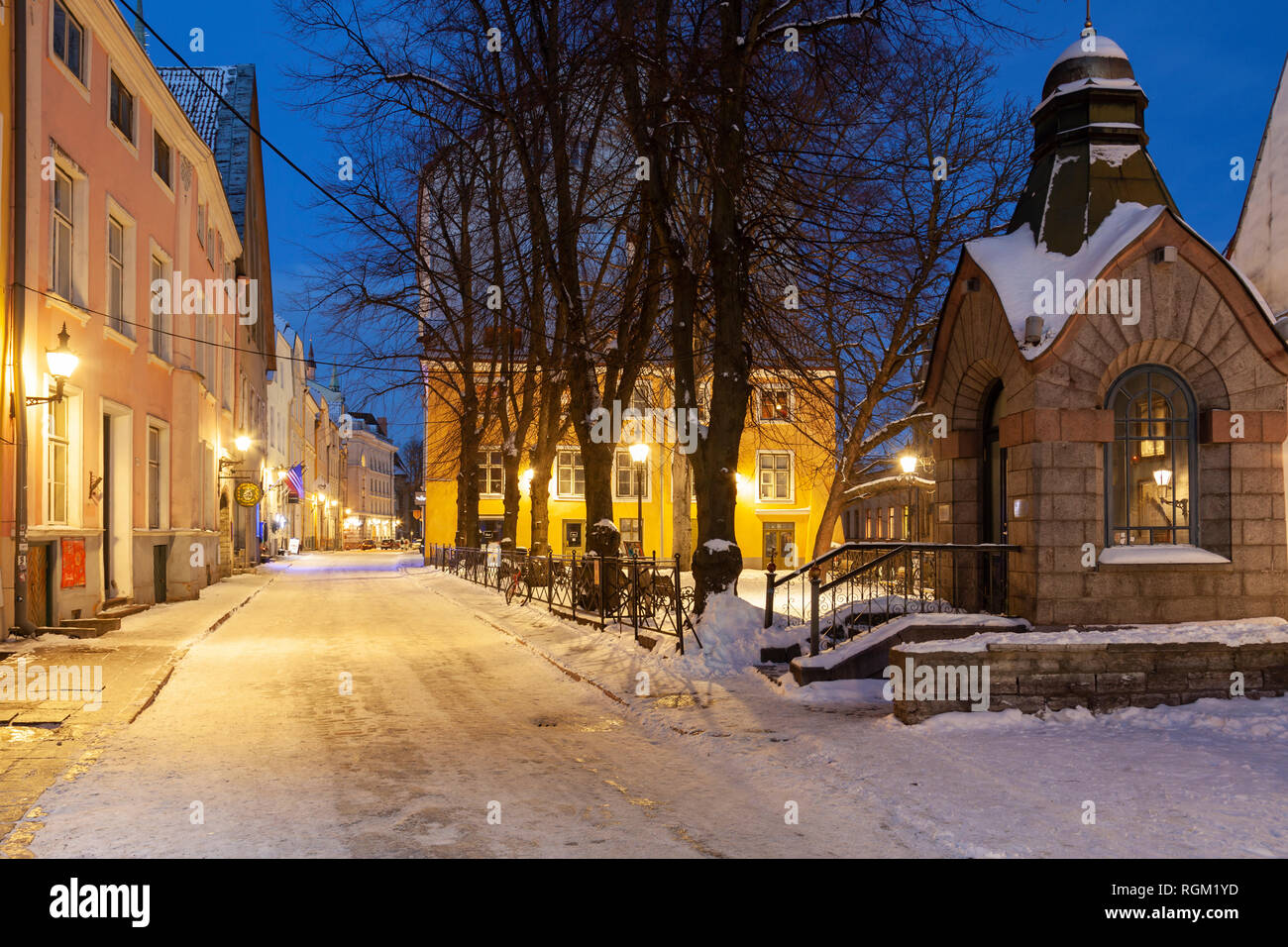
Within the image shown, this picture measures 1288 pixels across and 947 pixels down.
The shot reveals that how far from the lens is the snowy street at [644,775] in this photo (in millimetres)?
6004

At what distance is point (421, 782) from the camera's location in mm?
7367

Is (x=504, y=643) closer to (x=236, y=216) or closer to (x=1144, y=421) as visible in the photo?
(x=1144, y=421)

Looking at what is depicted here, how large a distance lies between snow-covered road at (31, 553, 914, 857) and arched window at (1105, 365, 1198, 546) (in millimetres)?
5963

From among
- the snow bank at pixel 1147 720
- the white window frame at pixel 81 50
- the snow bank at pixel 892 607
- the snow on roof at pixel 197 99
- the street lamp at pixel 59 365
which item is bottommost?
the snow bank at pixel 1147 720

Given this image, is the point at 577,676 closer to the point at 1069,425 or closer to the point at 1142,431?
the point at 1069,425

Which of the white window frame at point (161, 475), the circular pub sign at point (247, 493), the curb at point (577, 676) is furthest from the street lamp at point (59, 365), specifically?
the circular pub sign at point (247, 493)

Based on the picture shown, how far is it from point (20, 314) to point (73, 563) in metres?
4.26

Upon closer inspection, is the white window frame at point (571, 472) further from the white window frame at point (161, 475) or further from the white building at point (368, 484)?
the white building at point (368, 484)

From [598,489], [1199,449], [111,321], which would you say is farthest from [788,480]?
[1199,449]

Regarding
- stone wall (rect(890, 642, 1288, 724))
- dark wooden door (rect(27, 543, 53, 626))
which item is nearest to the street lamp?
dark wooden door (rect(27, 543, 53, 626))

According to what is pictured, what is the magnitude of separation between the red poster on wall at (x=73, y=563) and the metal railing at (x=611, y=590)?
8074 mm

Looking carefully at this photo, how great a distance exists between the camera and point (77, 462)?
56.4 ft

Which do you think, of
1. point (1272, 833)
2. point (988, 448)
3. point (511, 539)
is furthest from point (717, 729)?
point (511, 539)

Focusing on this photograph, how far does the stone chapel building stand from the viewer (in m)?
11.4
